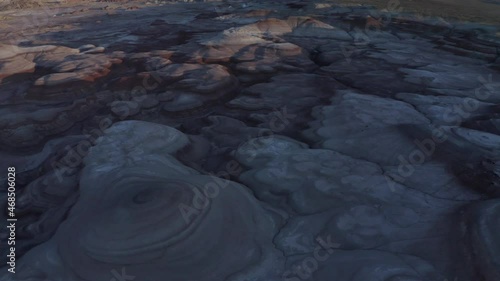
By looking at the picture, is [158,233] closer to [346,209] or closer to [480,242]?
[346,209]

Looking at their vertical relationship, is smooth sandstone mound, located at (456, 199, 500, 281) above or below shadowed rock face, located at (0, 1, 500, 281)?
above

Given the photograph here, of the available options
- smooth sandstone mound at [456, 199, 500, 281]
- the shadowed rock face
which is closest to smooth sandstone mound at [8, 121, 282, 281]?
the shadowed rock face

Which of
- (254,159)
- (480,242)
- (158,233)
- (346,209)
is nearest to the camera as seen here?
(480,242)

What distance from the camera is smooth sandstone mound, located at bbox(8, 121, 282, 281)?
1.97 m

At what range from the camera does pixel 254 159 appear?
2.98 meters

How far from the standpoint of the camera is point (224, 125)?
3.60 meters

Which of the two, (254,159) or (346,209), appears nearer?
(346,209)

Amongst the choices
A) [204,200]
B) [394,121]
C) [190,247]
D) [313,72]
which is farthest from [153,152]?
[313,72]

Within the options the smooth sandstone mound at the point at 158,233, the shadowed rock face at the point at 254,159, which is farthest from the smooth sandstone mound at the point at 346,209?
the smooth sandstone mound at the point at 158,233

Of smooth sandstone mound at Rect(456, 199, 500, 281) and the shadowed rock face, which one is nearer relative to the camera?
smooth sandstone mound at Rect(456, 199, 500, 281)

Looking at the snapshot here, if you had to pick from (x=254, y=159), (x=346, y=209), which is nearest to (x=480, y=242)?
(x=346, y=209)

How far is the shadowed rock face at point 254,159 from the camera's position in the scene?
6.63ft

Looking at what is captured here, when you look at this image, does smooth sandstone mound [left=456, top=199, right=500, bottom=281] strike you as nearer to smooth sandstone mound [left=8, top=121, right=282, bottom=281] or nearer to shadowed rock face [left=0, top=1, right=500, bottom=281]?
shadowed rock face [left=0, top=1, right=500, bottom=281]

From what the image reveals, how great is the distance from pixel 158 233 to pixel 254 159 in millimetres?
1069
